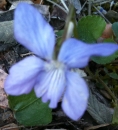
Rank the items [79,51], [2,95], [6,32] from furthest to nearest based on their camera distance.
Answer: [6,32]
[2,95]
[79,51]

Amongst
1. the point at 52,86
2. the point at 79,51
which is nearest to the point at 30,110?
the point at 52,86

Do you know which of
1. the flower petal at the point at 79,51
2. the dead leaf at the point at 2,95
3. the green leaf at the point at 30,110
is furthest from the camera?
the dead leaf at the point at 2,95

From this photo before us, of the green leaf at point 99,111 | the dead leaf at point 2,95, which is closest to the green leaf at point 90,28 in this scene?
the green leaf at point 99,111

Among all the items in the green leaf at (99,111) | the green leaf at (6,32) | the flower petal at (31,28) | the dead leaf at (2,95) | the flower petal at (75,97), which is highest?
the flower petal at (31,28)

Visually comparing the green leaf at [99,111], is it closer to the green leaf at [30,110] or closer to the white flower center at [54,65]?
the green leaf at [30,110]

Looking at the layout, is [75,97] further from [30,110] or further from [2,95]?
[2,95]

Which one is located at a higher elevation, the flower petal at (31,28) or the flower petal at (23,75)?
the flower petal at (31,28)

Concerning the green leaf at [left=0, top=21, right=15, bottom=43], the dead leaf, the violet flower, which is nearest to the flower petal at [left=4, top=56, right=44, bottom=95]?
the violet flower

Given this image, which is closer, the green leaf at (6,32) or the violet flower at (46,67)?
the violet flower at (46,67)

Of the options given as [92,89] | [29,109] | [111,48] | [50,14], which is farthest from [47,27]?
[50,14]
